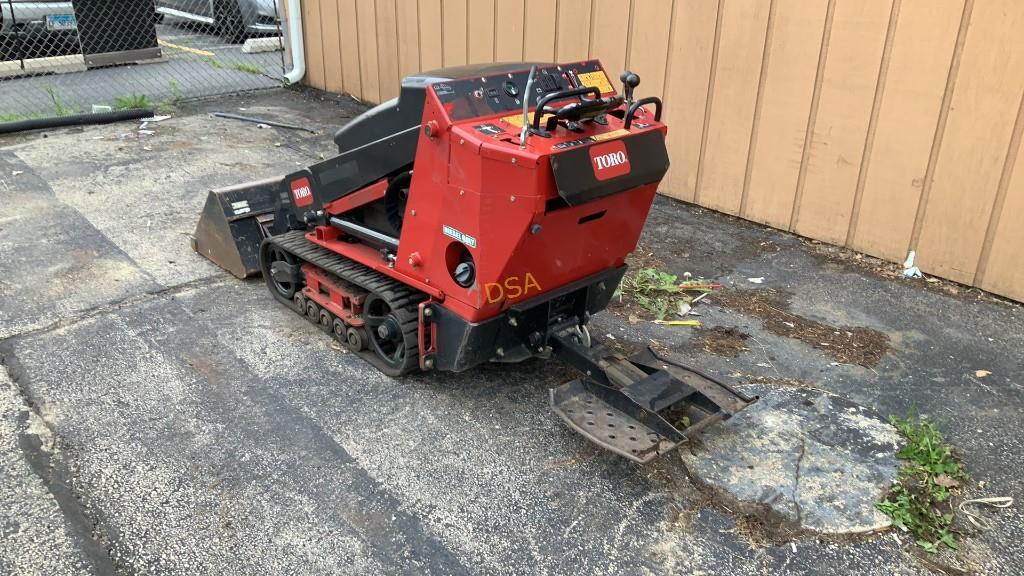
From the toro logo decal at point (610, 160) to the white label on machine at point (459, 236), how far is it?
0.67m

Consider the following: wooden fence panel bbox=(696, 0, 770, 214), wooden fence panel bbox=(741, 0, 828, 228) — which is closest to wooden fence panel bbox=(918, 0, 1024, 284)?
wooden fence panel bbox=(741, 0, 828, 228)

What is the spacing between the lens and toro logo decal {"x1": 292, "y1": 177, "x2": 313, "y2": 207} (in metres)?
4.97

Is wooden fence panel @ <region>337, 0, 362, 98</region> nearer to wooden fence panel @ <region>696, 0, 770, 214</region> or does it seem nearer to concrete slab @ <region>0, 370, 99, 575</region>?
wooden fence panel @ <region>696, 0, 770, 214</region>

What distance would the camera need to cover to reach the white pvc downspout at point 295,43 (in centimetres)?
1118

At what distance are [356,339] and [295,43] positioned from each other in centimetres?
807

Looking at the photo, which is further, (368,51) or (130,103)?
(368,51)

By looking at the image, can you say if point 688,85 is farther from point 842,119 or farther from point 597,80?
point 597,80

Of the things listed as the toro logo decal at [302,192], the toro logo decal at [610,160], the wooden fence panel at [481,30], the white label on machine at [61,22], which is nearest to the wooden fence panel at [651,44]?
the wooden fence panel at [481,30]

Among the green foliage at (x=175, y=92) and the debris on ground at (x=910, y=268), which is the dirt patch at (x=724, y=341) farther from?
the green foliage at (x=175, y=92)

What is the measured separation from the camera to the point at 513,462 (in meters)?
3.82

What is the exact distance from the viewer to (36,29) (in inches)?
432

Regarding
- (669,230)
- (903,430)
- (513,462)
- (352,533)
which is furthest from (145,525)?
(669,230)

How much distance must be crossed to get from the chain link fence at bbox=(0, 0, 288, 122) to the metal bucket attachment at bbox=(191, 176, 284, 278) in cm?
491

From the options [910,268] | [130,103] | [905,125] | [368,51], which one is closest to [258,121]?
[130,103]
